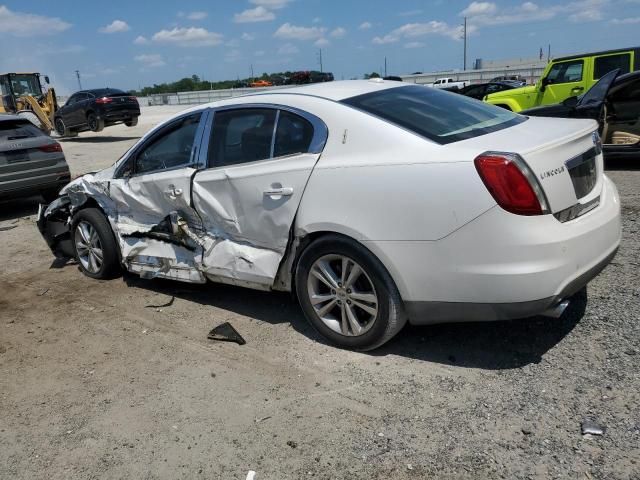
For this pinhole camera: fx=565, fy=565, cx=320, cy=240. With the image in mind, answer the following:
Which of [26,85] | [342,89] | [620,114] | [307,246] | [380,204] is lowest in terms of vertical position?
[307,246]

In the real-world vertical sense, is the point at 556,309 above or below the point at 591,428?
above

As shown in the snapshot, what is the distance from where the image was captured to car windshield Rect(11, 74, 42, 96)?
87.4ft

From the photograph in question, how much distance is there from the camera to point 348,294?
359cm

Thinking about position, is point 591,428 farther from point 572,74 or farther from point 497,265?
point 572,74

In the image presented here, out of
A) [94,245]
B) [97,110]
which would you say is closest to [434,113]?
[94,245]

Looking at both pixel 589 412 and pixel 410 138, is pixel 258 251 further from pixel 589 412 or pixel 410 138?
pixel 589 412

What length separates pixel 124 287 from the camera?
539cm

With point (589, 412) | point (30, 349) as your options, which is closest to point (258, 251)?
point (30, 349)

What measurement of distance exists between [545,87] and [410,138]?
1053 cm

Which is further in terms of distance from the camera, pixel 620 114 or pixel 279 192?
pixel 620 114

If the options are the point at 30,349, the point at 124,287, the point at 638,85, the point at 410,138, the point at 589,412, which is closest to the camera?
the point at 589,412

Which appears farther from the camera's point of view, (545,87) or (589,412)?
(545,87)

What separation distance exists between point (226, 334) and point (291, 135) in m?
1.52

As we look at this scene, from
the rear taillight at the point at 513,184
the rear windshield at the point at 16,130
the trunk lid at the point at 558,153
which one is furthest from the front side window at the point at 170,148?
the rear windshield at the point at 16,130
